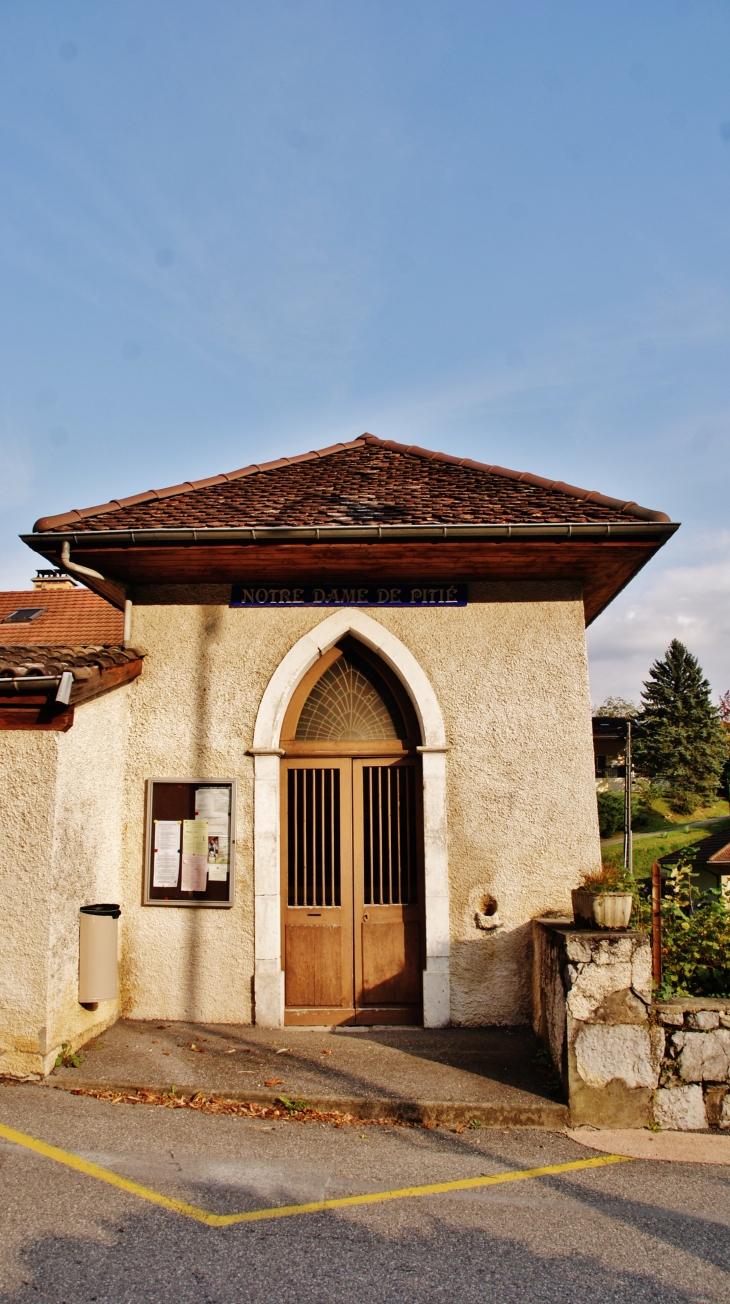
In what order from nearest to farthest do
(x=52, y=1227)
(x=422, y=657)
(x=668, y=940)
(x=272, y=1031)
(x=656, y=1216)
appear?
(x=52, y=1227), (x=656, y=1216), (x=668, y=940), (x=272, y=1031), (x=422, y=657)

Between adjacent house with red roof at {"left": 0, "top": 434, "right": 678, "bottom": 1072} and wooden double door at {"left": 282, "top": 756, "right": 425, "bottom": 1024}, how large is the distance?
18mm

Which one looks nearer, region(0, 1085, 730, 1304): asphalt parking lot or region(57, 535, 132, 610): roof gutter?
region(0, 1085, 730, 1304): asphalt parking lot

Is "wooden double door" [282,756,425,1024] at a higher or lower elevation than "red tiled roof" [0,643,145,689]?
lower

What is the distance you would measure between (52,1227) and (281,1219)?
1.01 meters

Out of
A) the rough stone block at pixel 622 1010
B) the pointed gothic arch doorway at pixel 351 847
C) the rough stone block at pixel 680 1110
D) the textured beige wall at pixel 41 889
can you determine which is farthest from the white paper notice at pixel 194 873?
the rough stone block at pixel 680 1110

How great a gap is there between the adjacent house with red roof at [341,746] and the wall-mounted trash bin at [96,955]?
7.4 inches

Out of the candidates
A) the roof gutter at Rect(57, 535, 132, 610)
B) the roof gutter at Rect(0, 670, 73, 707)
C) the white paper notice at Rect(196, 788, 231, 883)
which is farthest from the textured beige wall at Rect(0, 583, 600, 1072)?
the roof gutter at Rect(0, 670, 73, 707)

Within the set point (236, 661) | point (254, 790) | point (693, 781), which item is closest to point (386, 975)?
point (254, 790)

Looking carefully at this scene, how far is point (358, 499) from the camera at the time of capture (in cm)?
740

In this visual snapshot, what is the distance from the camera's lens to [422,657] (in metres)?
7.00

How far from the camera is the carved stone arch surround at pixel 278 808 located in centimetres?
658

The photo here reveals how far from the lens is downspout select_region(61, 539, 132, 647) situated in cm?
682

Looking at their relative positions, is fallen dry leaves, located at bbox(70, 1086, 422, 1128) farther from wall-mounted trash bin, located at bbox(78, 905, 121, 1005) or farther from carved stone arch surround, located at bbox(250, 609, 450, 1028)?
carved stone arch surround, located at bbox(250, 609, 450, 1028)

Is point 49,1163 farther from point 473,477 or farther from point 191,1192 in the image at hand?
point 473,477
